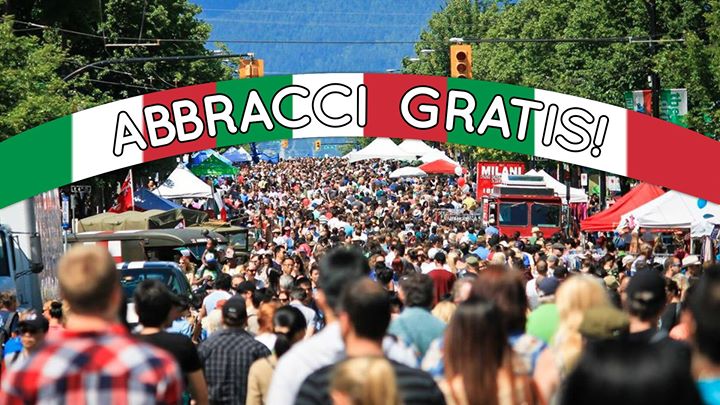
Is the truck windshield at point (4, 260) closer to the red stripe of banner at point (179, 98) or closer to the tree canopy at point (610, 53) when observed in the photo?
the red stripe of banner at point (179, 98)

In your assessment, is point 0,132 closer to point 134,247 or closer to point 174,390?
point 134,247

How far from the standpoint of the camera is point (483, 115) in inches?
700

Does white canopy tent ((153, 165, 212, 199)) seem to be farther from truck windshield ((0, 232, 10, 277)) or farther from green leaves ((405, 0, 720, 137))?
truck windshield ((0, 232, 10, 277))

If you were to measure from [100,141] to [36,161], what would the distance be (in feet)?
2.55

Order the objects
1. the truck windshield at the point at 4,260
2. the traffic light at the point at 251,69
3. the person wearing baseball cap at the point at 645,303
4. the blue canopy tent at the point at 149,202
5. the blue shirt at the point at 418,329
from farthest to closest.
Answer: the blue canopy tent at the point at 149,202 < the traffic light at the point at 251,69 < the truck windshield at the point at 4,260 < the blue shirt at the point at 418,329 < the person wearing baseball cap at the point at 645,303

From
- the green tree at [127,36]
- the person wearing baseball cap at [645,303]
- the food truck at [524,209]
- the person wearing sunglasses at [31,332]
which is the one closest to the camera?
the person wearing baseball cap at [645,303]

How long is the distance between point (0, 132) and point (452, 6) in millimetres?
80820

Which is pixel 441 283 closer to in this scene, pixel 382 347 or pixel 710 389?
pixel 382 347

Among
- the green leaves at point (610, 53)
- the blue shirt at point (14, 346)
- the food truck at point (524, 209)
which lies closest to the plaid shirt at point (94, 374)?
the blue shirt at point (14, 346)

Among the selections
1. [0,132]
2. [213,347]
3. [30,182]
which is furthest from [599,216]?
[213,347]

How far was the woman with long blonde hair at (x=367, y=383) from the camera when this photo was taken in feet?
17.2

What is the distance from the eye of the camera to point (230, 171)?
2110 inches

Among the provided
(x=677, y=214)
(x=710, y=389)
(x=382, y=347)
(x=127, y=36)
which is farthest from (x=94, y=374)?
(x=127, y=36)

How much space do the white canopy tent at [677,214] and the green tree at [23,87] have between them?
12971 millimetres
